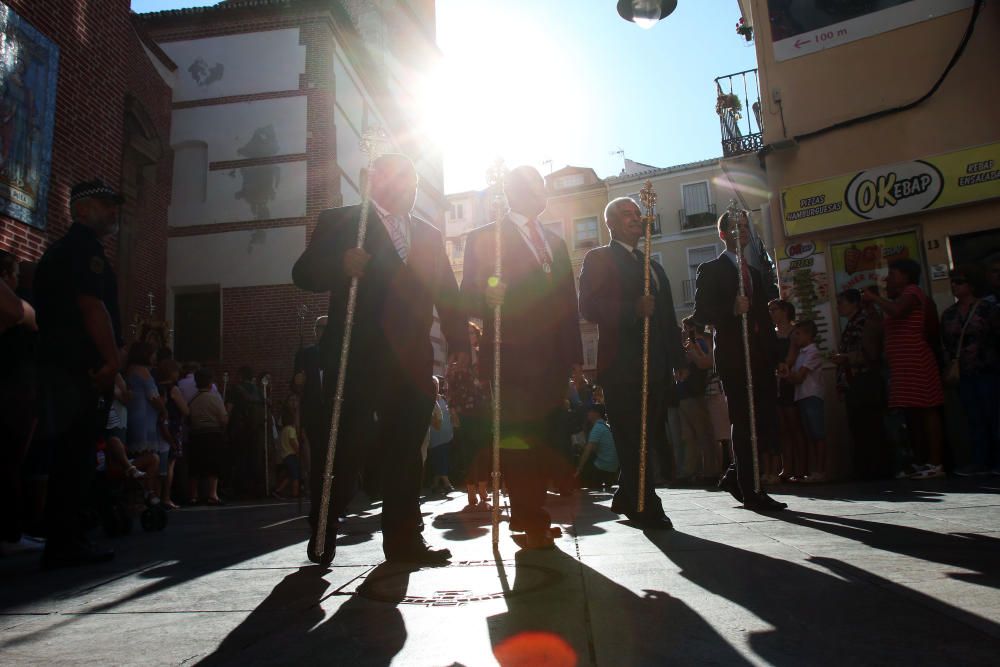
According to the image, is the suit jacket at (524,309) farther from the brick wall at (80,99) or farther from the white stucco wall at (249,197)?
the white stucco wall at (249,197)

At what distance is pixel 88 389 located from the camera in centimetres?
388

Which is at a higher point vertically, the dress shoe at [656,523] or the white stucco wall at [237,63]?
the white stucco wall at [237,63]

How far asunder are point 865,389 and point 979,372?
3.34ft

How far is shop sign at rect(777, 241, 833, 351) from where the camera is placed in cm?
1072

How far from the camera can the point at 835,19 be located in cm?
1127

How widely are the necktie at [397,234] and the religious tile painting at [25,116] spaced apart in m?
6.12

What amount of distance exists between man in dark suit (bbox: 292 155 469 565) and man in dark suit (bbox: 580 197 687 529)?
3.41ft

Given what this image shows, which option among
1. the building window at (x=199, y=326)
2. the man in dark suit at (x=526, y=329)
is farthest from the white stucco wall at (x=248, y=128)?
the man in dark suit at (x=526, y=329)

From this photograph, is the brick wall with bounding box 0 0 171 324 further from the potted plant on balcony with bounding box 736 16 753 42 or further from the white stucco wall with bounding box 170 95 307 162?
the potted plant on balcony with bounding box 736 16 753 42

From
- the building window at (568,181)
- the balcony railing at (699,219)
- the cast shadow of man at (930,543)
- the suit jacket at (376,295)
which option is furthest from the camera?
the building window at (568,181)

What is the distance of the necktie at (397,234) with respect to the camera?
3717mm

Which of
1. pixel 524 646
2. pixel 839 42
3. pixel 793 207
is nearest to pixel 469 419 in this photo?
pixel 524 646

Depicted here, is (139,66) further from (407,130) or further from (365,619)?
(365,619)

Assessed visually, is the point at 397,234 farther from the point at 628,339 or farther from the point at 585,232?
the point at 585,232
